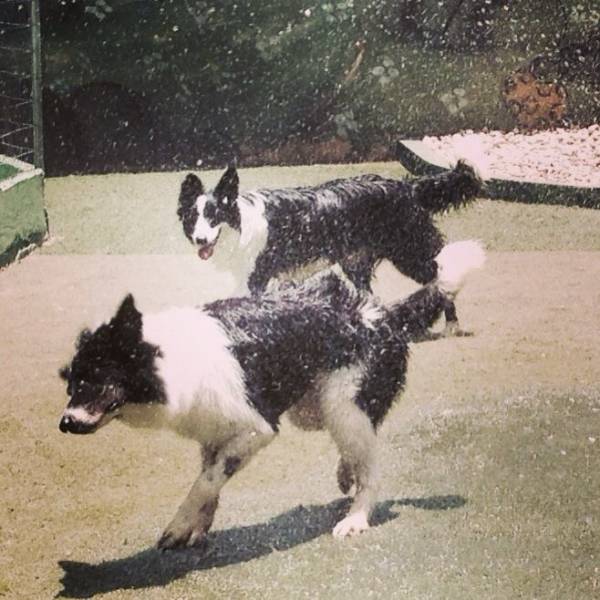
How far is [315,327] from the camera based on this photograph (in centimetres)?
239

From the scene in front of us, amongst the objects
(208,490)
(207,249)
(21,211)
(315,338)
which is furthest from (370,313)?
(21,211)

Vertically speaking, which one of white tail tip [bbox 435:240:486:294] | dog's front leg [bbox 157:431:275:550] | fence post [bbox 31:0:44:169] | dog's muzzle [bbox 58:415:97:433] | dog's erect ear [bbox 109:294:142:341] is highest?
fence post [bbox 31:0:44:169]

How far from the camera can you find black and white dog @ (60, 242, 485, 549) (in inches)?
89.1

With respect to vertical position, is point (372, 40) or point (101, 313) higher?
point (372, 40)

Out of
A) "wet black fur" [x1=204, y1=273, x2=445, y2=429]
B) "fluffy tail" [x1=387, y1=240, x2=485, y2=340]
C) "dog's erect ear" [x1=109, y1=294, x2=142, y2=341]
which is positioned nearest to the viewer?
"dog's erect ear" [x1=109, y1=294, x2=142, y2=341]

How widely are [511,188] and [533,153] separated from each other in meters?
0.09

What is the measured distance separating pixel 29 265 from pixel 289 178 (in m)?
0.56

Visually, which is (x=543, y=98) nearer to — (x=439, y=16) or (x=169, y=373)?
(x=439, y=16)

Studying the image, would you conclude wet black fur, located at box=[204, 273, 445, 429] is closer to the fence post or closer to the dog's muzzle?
the dog's muzzle

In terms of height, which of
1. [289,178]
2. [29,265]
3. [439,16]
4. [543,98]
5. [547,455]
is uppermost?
[439,16]

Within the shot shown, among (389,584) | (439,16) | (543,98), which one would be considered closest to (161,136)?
(439,16)

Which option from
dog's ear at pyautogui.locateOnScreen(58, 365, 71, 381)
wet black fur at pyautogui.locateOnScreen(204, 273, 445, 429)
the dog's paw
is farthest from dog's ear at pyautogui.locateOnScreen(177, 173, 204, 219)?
the dog's paw

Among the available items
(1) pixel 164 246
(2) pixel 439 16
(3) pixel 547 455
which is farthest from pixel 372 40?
(3) pixel 547 455

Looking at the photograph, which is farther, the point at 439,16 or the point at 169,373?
the point at 439,16
